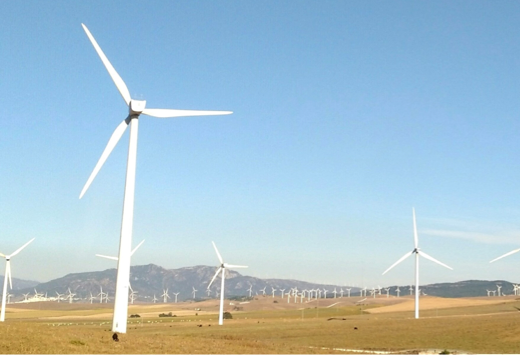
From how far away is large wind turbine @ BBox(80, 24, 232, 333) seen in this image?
5378 cm

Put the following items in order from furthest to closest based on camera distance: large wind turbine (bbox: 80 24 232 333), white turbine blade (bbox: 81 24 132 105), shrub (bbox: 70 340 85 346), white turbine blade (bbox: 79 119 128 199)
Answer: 1. white turbine blade (bbox: 81 24 132 105)
2. white turbine blade (bbox: 79 119 128 199)
3. large wind turbine (bbox: 80 24 232 333)
4. shrub (bbox: 70 340 85 346)

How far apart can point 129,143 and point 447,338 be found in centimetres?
4554

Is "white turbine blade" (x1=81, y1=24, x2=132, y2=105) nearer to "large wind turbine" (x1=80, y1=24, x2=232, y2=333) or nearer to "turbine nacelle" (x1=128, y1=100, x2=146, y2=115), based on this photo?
"large wind turbine" (x1=80, y1=24, x2=232, y2=333)

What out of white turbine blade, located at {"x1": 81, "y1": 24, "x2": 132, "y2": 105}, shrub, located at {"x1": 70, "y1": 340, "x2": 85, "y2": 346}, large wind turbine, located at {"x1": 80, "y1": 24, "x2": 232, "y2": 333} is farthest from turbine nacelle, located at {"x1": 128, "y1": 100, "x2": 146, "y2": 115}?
shrub, located at {"x1": 70, "y1": 340, "x2": 85, "y2": 346}

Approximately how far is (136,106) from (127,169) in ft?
21.7

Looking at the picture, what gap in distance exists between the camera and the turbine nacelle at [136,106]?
5954cm

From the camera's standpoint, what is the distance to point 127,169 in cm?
5688

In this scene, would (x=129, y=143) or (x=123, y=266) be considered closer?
(x=123, y=266)

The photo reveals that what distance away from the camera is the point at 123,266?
Answer: 5406cm

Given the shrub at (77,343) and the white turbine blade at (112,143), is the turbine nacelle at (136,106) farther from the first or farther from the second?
the shrub at (77,343)

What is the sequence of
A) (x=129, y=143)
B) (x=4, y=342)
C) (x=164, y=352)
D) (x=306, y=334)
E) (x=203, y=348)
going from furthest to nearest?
1. (x=306, y=334)
2. (x=129, y=143)
3. (x=4, y=342)
4. (x=203, y=348)
5. (x=164, y=352)

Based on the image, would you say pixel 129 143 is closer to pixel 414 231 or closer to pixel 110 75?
pixel 110 75

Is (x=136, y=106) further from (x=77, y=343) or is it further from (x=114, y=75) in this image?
(x=77, y=343)

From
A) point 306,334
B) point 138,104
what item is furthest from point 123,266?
point 306,334
